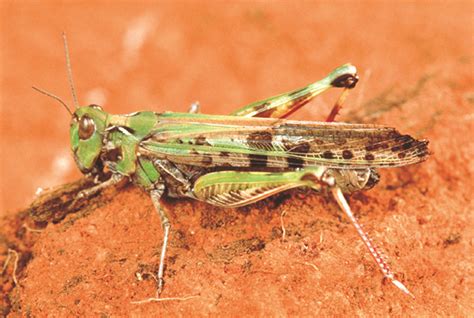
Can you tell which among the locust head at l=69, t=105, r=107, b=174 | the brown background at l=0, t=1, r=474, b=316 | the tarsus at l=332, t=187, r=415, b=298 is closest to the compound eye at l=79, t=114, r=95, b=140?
the locust head at l=69, t=105, r=107, b=174

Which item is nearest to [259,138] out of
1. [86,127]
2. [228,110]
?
[86,127]

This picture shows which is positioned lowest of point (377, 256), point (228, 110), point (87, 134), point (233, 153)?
point (377, 256)

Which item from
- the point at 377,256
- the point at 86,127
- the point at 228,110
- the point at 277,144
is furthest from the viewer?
the point at 228,110

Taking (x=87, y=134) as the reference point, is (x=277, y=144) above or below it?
below

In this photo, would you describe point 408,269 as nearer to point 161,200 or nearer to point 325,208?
point 325,208

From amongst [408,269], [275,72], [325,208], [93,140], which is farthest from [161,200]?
[275,72]

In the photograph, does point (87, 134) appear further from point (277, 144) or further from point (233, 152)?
point (277, 144)

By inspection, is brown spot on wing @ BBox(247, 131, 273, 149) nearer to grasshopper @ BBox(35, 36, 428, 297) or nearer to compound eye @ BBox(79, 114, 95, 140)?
grasshopper @ BBox(35, 36, 428, 297)

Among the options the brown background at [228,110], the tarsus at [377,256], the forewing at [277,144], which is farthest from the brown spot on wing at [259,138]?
the tarsus at [377,256]
